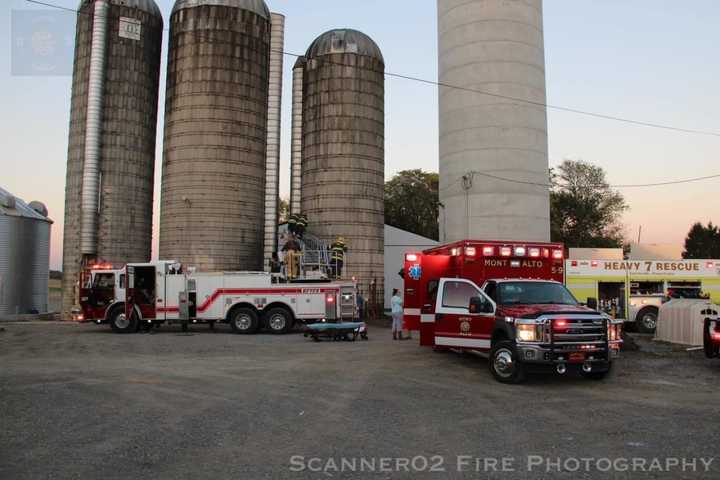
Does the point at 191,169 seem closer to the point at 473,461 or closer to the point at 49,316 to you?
the point at 49,316

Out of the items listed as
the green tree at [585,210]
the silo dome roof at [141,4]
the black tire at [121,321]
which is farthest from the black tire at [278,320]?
the green tree at [585,210]

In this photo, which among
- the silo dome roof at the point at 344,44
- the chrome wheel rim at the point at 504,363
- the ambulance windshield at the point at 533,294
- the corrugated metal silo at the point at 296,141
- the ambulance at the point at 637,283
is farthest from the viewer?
the corrugated metal silo at the point at 296,141

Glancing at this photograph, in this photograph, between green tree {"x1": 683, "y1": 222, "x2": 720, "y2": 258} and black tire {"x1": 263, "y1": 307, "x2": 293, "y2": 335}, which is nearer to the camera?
black tire {"x1": 263, "y1": 307, "x2": 293, "y2": 335}

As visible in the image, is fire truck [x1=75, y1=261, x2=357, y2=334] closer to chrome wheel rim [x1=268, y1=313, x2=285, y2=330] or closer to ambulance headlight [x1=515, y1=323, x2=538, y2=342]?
chrome wheel rim [x1=268, y1=313, x2=285, y2=330]

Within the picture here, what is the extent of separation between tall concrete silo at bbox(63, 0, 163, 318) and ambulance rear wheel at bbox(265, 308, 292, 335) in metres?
16.6

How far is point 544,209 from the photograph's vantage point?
121ft

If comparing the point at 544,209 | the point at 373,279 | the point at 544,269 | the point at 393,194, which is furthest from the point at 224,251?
the point at 393,194

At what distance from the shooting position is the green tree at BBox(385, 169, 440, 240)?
2773 inches

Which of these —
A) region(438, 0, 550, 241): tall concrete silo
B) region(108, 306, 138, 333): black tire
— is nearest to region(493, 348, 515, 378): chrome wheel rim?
region(108, 306, 138, 333): black tire

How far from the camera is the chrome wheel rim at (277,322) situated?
2400cm

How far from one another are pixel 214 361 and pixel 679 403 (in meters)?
10.2

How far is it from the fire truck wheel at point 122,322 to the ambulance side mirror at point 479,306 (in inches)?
647

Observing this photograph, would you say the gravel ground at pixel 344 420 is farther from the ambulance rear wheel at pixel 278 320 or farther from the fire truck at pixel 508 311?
the ambulance rear wheel at pixel 278 320

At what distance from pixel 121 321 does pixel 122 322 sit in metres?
0.06
